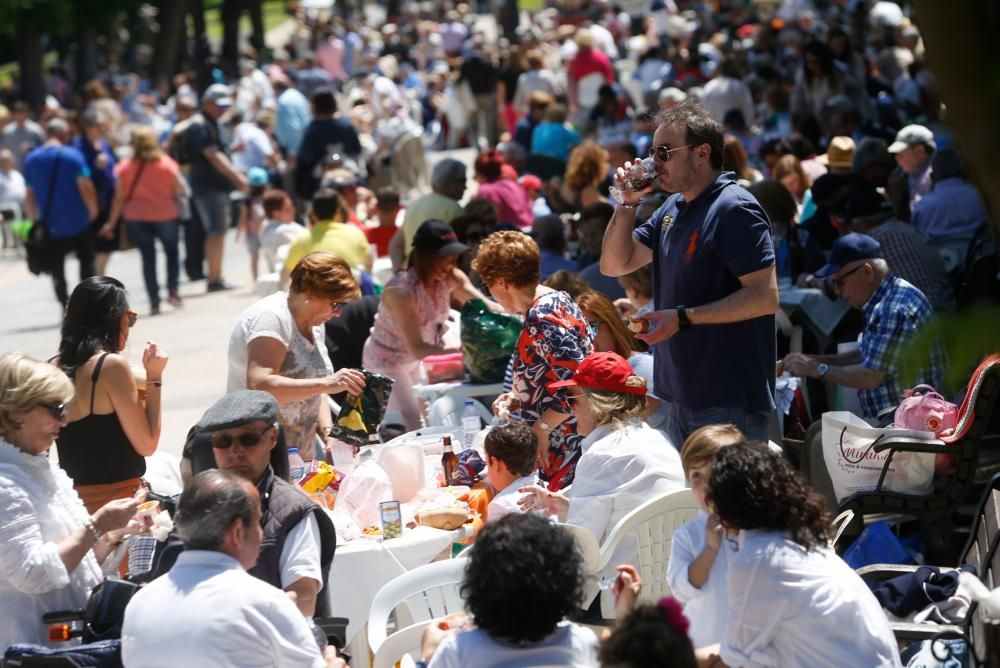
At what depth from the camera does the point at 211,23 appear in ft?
208

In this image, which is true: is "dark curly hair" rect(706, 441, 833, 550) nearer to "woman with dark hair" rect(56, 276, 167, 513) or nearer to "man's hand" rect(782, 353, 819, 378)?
"woman with dark hair" rect(56, 276, 167, 513)

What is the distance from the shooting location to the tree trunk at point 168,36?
39672mm

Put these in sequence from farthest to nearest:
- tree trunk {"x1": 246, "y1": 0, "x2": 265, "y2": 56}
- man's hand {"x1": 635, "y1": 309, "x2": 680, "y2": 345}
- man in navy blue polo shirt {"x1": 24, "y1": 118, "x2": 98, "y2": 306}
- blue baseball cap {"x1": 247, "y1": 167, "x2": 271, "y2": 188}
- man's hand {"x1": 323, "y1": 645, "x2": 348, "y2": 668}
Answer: tree trunk {"x1": 246, "y1": 0, "x2": 265, "y2": 56}
blue baseball cap {"x1": 247, "y1": 167, "x2": 271, "y2": 188}
man in navy blue polo shirt {"x1": 24, "y1": 118, "x2": 98, "y2": 306}
man's hand {"x1": 635, "y1": 309, "x2": 680, "y2": 345}
man's hand {"x1": 323, "y1": 645, "x2": 348, "y2": 668}

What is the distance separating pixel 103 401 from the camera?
217 inches

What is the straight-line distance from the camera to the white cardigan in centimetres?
433

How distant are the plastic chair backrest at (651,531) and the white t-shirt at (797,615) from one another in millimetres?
1183

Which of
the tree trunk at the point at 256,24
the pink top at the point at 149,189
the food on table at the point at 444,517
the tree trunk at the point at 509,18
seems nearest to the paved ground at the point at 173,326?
the pink top at the point at 149,189

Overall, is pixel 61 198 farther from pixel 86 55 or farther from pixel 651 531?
pixel 86 55

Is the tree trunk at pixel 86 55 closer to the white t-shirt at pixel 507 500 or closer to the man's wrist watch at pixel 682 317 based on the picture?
the white t-shirt at pixel 507 500

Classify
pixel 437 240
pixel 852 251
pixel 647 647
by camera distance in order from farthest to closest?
pixel 437 240, pixel 852 251, pixel 647 647

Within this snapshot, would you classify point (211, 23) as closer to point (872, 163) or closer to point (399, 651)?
point (872, 163)

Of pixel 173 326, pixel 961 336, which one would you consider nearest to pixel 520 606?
pixel 961 336

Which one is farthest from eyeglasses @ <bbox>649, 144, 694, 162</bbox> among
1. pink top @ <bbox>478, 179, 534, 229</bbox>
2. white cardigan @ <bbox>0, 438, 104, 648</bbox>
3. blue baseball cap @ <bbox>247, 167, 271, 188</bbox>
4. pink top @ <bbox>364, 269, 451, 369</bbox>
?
blue baseball cap @ <bbox>247, 167, 271, 188</bbox>

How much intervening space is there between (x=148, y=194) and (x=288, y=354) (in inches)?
307
